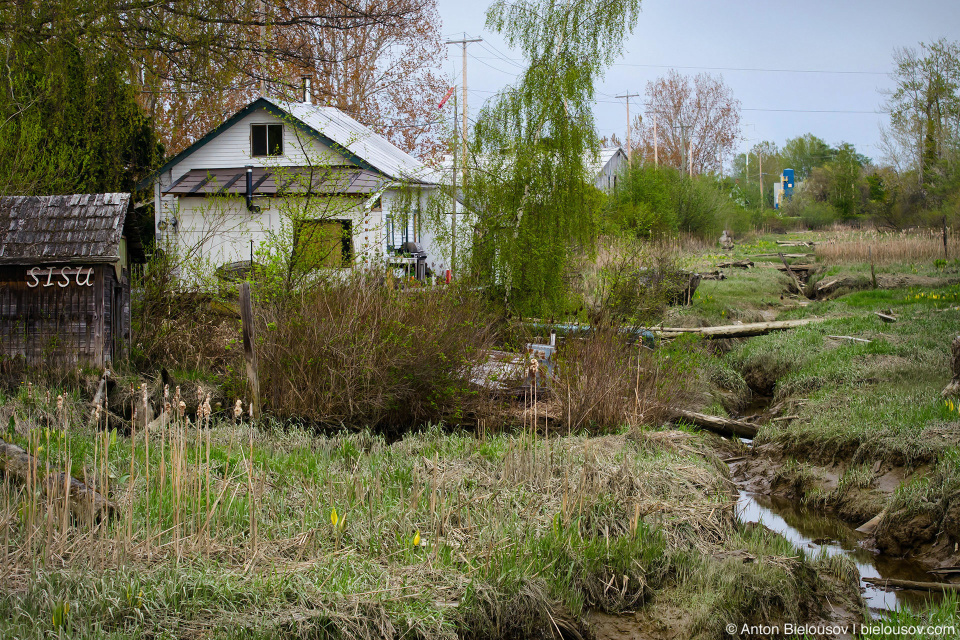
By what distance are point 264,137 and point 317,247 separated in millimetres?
14685

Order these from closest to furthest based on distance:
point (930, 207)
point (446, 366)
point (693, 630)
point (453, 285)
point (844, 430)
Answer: point (693, 630), point (844, 430), point (446, 366), point (453, 285), point (930, 207)

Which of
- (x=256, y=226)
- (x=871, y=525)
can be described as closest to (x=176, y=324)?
(x=871, y=525)

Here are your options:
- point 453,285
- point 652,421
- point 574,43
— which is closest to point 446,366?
point 453,285

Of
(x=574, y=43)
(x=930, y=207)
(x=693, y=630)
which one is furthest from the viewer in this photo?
(x=930, y=207)

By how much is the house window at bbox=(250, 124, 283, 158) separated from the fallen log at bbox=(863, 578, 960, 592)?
21.7 meters

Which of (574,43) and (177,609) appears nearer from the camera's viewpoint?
(177,609)

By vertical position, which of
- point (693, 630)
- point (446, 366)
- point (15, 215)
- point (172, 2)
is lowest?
point (693, 630)

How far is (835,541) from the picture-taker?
25.4 feet

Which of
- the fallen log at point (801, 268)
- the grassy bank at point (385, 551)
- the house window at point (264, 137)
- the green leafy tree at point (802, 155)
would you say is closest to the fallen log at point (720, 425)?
the grassy bank at point (385, 551)

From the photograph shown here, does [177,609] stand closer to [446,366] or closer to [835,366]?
[446,366]

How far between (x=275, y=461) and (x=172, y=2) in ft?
13.5

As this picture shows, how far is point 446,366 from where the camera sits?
415 inches

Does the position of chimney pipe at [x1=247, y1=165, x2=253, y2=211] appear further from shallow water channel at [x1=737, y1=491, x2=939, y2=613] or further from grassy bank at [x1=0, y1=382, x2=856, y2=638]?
shallow water channel at [x1=737, y1=491, x2=939, y2=613]

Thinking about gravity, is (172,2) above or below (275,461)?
above
